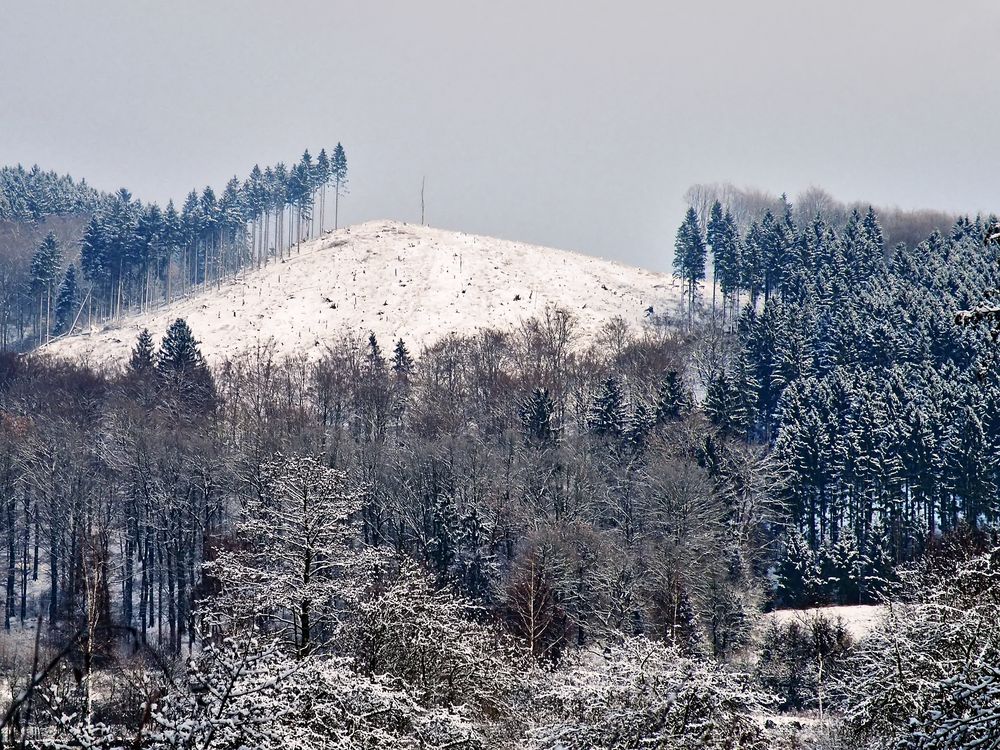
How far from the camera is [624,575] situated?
197ft

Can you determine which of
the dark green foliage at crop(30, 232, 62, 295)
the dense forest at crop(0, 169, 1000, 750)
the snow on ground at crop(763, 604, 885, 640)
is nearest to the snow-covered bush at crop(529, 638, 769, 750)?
the dense forest at crop(0, 169, 1000, 750)

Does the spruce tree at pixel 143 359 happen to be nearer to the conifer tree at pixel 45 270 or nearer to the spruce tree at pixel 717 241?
the conifer tree at pixel 45 270

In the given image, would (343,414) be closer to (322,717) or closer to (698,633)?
(698,633)

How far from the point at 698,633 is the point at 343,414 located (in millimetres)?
48989

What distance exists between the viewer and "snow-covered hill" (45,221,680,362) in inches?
4911

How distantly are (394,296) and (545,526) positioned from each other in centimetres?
7831

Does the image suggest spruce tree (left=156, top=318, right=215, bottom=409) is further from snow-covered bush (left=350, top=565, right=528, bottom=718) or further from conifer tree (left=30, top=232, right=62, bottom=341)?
snow-covered bush (left=350, top=565, right=528, bottom=718)

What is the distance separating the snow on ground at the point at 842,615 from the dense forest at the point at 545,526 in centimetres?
106

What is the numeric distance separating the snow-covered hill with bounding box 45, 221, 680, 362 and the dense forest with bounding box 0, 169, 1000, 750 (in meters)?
8.57

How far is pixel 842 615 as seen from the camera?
187ft

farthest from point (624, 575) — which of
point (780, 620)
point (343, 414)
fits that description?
point (343, 414)

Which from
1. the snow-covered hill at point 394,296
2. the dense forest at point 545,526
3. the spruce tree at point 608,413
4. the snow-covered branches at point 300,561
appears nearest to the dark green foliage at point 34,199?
the snow-covered hill at point 394,296

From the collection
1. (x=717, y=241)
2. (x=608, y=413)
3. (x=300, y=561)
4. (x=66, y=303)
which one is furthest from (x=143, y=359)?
(x=300, y=561)

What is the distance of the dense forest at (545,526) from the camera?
19234mm
